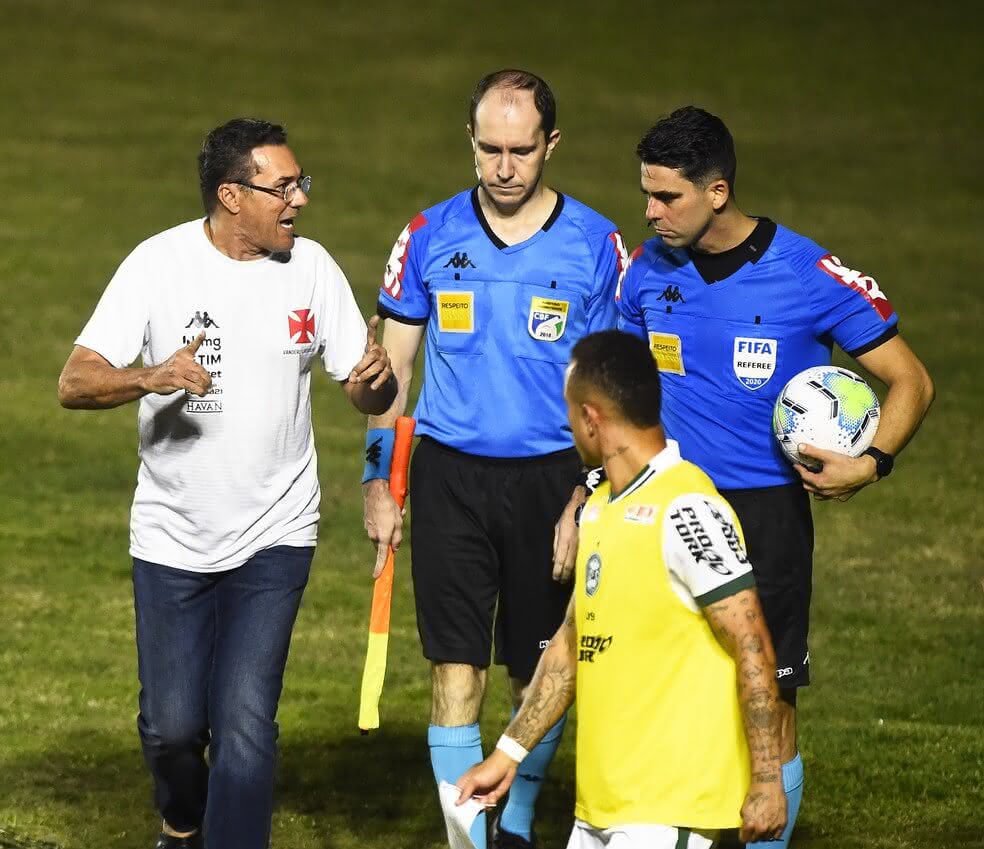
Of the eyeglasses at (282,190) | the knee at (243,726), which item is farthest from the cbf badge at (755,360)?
the knee at (243,726)

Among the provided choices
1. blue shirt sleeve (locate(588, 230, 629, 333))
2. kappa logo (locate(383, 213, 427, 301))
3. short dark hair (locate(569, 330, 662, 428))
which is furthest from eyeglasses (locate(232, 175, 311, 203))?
short dark hair (locate(569, 330, 662, 428))

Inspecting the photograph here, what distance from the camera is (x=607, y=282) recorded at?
7.09 metres

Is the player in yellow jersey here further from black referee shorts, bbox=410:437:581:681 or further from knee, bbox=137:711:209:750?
black referee shorts, bbox=410:437:581:681

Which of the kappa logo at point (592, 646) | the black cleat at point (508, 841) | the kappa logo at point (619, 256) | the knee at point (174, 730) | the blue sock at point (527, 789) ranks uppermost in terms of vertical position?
the kappa logo at point (619, 256)

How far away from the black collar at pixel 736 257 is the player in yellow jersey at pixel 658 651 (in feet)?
5.15

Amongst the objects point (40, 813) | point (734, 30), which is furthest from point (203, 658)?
point (734, 30)

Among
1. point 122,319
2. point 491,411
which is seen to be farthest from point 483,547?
point 122,319

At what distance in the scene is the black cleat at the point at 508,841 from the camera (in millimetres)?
7348

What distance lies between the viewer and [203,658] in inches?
262

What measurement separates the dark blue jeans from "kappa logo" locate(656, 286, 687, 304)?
152 cm

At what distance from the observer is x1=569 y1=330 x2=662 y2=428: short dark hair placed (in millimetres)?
4918

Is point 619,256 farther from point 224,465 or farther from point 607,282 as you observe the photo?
point 224,465

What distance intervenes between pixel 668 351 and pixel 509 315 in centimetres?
69

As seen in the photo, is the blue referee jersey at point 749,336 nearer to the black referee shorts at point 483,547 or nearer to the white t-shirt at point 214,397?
the black referee shorts at point 483,547
